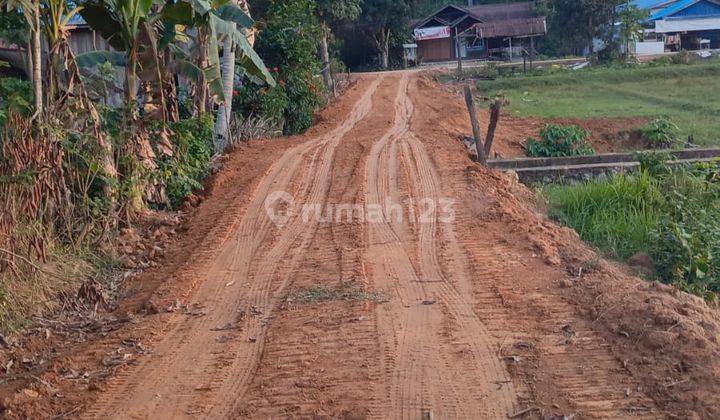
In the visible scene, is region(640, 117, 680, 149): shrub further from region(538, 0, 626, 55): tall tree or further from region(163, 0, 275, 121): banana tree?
region(538, 0, 626, 55): tall tree

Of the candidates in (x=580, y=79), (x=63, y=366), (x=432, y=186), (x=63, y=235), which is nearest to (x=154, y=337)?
(x=63, y=366)

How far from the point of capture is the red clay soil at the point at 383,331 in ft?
17.8

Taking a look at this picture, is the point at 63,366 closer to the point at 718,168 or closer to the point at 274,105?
the point at 718,168

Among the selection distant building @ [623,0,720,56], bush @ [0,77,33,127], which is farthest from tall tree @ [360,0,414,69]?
bush @ [0,77,33,127]

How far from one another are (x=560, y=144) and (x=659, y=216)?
20.4 feet

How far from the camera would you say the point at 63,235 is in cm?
910

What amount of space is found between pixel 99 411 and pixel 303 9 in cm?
1781

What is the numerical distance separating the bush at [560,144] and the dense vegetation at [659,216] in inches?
136

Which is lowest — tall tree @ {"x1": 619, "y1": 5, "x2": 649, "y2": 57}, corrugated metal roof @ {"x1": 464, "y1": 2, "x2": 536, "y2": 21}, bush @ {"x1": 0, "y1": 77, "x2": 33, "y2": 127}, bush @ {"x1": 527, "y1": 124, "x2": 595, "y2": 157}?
bush @ {"x1": 527, "y1": 124, "x2": 595, "y2": 157}

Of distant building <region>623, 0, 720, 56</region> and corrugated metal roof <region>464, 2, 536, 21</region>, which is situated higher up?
corrugated metal roof <region>464, 2, 536, 21</region>

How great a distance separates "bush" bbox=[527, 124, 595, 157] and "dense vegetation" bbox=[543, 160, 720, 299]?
11.3 feet

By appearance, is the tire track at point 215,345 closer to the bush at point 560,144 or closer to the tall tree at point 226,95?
the tall tree at point 226,95

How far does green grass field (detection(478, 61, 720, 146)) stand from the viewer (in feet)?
76.3

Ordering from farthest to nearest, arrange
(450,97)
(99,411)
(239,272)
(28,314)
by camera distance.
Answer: (450,97) < (239,272) < (28,314) < (99,411)
